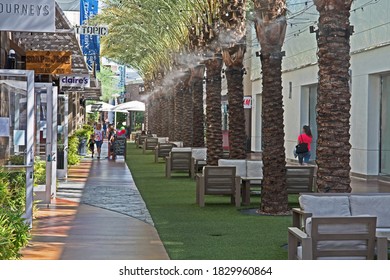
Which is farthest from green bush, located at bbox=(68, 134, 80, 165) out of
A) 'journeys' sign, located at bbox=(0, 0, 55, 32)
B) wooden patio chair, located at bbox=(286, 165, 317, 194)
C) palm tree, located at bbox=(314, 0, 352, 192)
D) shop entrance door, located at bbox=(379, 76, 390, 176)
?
'journeys' sign, located at bbox=(0, 0, 55, 32)

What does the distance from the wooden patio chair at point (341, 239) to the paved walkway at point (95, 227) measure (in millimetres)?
2633

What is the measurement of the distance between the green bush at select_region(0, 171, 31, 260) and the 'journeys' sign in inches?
86.6

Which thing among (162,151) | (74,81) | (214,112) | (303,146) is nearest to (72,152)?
(162,151)

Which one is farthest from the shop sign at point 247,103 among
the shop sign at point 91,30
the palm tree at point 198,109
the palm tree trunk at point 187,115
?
the shop sign at point 91,30

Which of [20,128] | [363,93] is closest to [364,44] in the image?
[363,93]

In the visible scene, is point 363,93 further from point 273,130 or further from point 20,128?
point 20,128

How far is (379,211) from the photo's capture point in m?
11.2

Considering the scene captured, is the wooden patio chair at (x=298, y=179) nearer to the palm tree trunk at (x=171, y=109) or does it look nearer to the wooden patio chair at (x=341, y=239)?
the wooden patio chair at (x=341, y=239)

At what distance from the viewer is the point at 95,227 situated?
1432 centimetres

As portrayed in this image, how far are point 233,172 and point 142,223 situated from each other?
363 centimetres

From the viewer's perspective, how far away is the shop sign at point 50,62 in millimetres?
18844

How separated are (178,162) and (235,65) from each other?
18.1 feet

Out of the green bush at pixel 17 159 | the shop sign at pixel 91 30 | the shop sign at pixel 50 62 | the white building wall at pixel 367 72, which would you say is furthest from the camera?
the white building wall at pixel 367 72

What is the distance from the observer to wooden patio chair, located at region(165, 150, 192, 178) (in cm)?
2691
